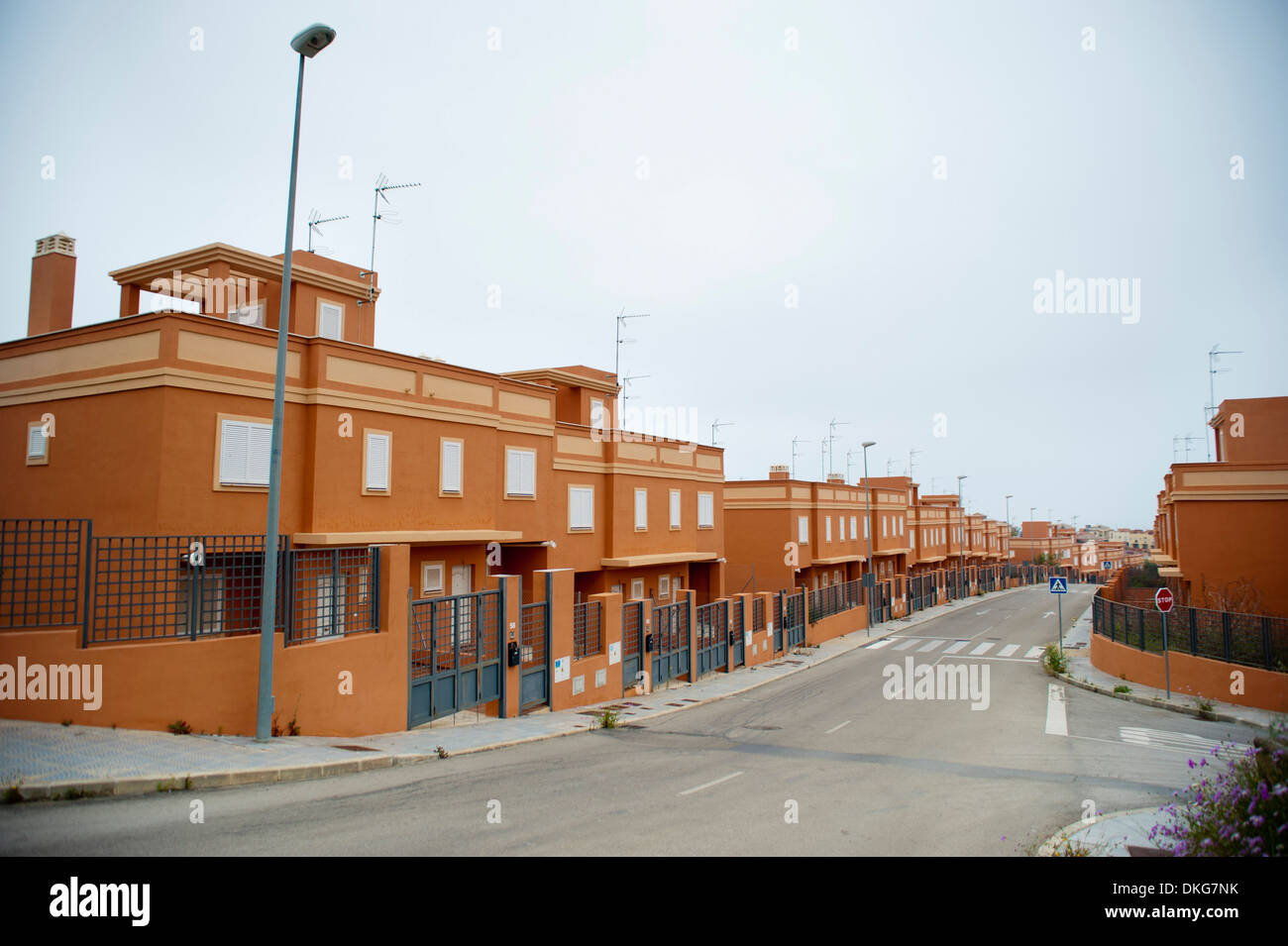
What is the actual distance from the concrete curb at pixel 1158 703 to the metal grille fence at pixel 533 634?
1609 cm

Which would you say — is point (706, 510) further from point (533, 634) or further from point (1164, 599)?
point (1164, 599)

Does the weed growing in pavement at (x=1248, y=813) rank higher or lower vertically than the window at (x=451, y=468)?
lower

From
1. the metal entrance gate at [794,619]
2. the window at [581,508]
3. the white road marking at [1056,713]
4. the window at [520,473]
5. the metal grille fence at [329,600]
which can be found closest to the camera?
the metal grille fence at [329,600]

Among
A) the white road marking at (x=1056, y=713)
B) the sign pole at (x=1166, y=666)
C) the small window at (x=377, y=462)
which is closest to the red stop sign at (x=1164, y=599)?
the sign pole at (x=1166, y=666)

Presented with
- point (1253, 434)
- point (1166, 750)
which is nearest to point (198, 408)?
point (1166, 750)

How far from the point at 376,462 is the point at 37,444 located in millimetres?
6412

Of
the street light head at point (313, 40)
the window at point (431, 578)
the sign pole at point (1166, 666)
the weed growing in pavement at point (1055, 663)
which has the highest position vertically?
the street light head at point (313, 40)

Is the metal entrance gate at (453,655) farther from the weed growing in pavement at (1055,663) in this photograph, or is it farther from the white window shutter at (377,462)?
the weed growing in pavement at (1055,663)

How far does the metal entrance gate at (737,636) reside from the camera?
28.3m

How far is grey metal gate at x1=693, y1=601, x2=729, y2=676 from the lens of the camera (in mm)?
26328

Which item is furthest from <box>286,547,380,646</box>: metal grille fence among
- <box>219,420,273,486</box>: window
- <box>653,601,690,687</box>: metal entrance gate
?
<box>653,601,690,687</box>: metal entrance gate

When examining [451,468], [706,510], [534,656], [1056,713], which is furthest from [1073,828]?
[706,510]
